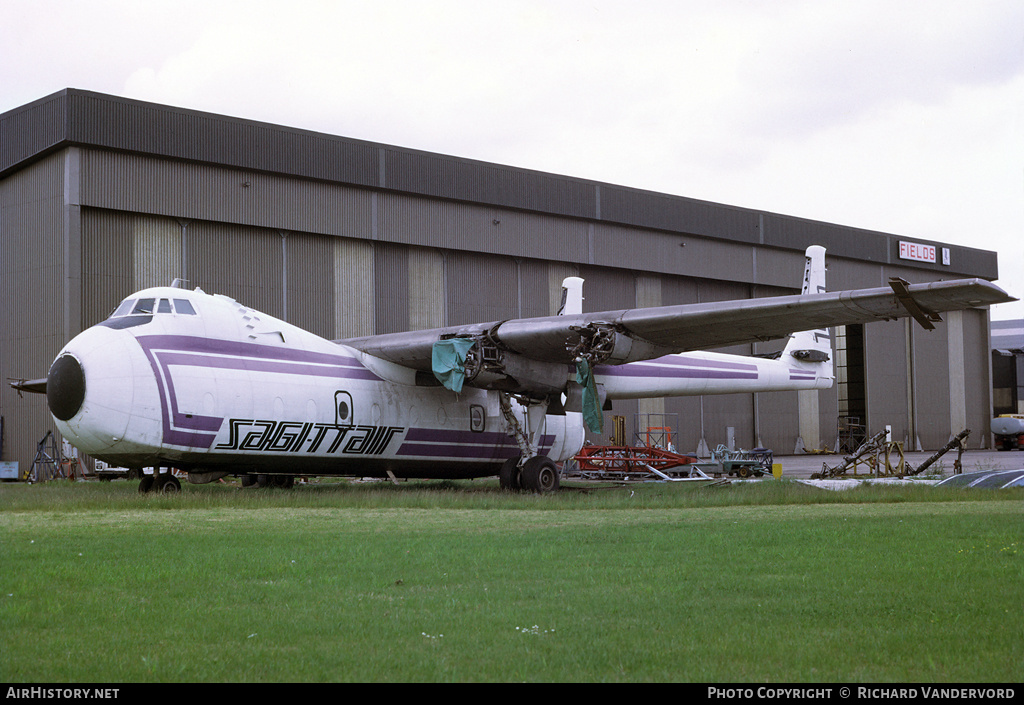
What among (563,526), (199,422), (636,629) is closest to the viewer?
(636,629)

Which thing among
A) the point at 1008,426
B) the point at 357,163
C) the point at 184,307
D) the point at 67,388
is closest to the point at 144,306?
the point at 184,307

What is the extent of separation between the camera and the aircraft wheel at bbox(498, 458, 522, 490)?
23422 mm

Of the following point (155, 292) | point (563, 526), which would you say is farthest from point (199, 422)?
point (563, 526)

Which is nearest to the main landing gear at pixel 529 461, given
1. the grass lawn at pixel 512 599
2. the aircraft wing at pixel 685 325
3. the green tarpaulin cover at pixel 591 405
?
the aircraft wing at pixel 685 325

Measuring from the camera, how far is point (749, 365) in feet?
93.0

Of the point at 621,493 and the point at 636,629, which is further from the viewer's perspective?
the point at 621,493

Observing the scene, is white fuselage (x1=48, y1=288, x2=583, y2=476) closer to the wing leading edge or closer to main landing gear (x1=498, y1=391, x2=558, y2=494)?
main landing gear (x1=498, y1=391, x2=558, y2=494)

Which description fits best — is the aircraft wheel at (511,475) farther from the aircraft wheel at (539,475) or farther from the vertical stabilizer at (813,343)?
the vertical stabilizer at (813,343)

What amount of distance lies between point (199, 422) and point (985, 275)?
2657 inches

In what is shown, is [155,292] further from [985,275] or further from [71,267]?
[985,275]

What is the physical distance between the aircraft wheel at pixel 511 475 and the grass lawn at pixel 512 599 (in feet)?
32.5

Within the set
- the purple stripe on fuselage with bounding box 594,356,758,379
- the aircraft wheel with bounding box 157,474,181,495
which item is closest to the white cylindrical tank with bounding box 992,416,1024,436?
the purple stripe on fuselage with bounding box 594,356,758,379

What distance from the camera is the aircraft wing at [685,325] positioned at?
58.5 ft

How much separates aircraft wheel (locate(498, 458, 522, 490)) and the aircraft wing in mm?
2830
